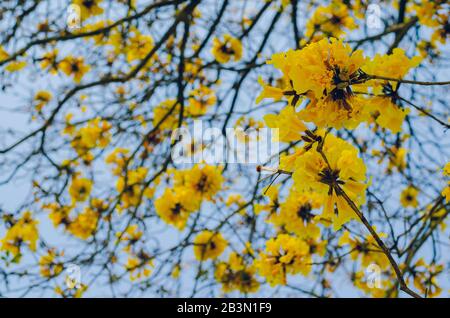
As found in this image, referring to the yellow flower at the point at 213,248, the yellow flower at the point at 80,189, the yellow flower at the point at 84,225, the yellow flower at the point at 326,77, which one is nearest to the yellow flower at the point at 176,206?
the yellow flower at the point at 213,248

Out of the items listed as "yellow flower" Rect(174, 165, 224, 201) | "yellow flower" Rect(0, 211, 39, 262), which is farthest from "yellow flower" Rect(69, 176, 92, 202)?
"yellow flower" Rect(174, 165, 224, 201)

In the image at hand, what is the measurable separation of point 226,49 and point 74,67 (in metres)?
1.33

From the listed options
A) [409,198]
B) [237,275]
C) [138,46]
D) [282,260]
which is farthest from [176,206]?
[409,198]

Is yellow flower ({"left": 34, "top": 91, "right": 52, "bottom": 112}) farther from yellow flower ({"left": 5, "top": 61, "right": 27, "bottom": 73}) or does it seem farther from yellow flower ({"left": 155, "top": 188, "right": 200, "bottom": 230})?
→ yellow flower ({"left": 155, "top": 188, "right": 200, "bottom": 230})

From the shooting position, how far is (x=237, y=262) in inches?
120

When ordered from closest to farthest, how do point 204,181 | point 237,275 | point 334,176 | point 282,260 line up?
1. point 334,176
2. point 282,260
3. point 204,181
4. point 237,275

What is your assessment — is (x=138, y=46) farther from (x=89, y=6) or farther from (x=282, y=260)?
(x=282, y=260)

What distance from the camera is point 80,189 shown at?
3.66 metres

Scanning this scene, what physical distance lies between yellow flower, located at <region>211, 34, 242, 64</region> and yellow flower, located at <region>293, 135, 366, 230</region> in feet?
8.20

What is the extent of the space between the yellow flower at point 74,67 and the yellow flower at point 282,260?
2.49m

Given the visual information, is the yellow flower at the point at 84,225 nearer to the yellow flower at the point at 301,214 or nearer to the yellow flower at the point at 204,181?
the yellow flower at the point at 204,181
